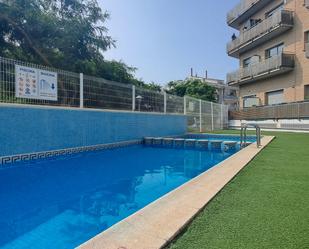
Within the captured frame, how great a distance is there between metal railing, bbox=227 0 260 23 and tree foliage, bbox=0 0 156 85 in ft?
40.4

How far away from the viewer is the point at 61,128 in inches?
373

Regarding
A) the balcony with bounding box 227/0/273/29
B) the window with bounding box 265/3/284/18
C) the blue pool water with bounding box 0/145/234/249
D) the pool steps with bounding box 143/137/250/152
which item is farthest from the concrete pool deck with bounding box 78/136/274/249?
the balcony with bounding box 227/0/273/29

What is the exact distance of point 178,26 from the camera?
20.1 metres

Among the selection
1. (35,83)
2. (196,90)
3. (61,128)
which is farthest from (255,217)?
(196,90)

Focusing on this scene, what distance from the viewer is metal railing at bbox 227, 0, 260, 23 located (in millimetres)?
24517

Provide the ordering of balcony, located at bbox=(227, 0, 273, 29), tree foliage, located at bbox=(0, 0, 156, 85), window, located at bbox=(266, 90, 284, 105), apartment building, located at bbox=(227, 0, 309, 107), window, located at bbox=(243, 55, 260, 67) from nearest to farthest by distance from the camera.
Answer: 1. tree foliage, located at bbox=(0, 0, 156, 85)
2. apartment building, located at bbox=(227, 0, 309, 107)
3. window, located at bbox=(266, 90, 284, 105)
4. balcony, located at bbox=(227, 0, 273, 29)
5. window, located at bbox=(243, 55, 260, 67)

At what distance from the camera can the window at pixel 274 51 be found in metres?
21.5

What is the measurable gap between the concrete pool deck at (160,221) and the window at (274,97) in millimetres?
19584

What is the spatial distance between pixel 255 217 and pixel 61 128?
7846mm

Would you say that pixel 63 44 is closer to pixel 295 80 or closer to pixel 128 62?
pixel 128 62

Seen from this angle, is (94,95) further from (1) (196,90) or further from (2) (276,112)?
(1) (196,90)

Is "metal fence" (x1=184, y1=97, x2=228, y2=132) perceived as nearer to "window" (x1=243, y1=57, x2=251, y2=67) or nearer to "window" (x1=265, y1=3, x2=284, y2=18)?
"window" (x1=243, y1=57, x2=251, y2=67)

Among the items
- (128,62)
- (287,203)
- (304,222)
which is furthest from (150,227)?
(128,62)

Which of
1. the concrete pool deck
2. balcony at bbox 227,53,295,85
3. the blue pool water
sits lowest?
the blue pool water
